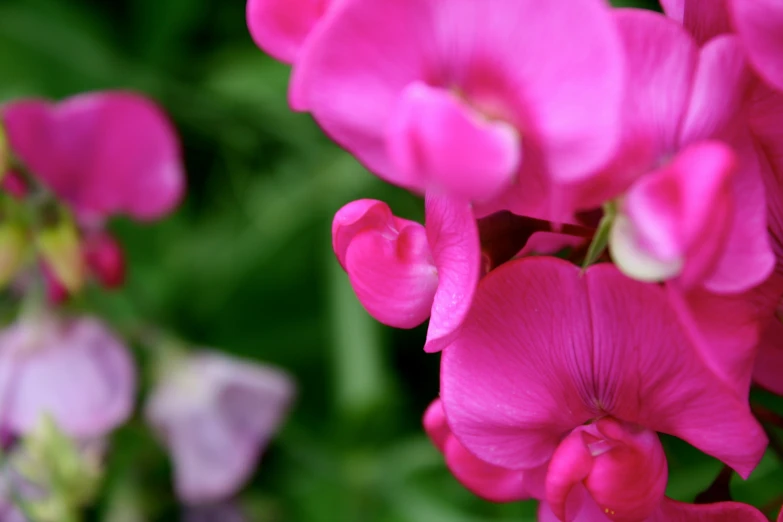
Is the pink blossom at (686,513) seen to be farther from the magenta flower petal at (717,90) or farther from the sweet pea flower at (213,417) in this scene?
the sweet pea flower at (213,417)

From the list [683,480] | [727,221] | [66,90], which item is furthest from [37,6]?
[727,221]

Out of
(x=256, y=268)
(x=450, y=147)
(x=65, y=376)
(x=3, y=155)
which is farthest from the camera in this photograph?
(x=256, y=268)

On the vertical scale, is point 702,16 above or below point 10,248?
above

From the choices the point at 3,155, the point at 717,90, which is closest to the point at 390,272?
the point at 717,90

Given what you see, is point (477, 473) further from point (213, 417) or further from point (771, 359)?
point (213, 417)

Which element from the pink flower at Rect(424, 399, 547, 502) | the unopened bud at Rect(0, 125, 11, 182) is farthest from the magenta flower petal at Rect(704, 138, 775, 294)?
the unopened bud at Rect(0, 125, 11, 182)

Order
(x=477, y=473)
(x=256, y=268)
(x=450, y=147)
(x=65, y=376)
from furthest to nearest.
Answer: (x=256, y=268), (x=65, y=376), (x=477, y=473), (x=450, y=147)

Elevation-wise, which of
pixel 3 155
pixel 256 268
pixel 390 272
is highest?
pixel 390 272
